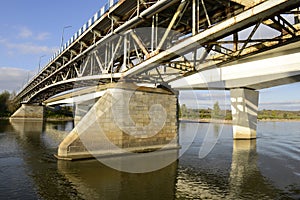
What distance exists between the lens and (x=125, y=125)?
1570 centimetres

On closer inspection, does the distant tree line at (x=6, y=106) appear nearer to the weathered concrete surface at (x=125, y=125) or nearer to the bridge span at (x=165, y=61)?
the bridge span at (x=165, y=61)

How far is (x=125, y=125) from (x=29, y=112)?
5797 cm

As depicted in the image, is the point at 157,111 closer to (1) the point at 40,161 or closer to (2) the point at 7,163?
(1) the point at 40,161

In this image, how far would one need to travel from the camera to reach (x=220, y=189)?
31.6 feet

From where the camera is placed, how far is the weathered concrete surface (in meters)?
13.8

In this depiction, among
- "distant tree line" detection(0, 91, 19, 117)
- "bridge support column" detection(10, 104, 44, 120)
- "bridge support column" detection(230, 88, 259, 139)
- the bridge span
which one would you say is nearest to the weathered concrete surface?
the bridge span

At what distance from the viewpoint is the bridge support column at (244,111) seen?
2408 centimetres

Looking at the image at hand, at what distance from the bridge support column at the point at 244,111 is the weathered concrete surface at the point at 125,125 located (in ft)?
27.2

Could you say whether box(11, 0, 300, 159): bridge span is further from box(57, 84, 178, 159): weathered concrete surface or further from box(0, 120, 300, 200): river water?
box(0, 120, 300, 200): river water

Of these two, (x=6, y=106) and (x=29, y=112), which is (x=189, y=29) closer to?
(x=29, y=112)

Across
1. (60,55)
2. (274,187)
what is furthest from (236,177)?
(60,55)

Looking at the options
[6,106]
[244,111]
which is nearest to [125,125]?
[244,111]

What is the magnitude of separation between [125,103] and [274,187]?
32.0 feet

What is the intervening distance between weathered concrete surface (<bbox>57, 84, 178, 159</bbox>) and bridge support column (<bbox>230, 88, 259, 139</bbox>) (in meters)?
8.30
